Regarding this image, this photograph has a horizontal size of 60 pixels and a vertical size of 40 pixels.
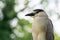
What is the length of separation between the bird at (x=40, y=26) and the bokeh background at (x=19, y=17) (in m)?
1.80

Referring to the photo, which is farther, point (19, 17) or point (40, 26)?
point (19, 17)

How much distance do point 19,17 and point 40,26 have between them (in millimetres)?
2224

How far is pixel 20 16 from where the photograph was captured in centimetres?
450

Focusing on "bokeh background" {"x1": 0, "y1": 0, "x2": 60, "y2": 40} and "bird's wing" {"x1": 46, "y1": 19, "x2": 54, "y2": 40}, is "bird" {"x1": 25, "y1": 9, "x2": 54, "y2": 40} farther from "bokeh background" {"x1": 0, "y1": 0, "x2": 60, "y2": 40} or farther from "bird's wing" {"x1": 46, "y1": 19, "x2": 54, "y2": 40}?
"bokeh background" {"x1": 0, "y1": 0, "x2": 60, "y2": 40}

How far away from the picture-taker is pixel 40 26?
2240 millimetres

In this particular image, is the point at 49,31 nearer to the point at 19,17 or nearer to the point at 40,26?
the point at 40,26

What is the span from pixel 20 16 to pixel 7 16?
222 millimetres

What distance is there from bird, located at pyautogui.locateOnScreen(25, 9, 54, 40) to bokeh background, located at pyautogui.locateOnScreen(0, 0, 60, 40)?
70.9 inches

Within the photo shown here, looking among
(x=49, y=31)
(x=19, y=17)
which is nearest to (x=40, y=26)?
(x=49, y=31)

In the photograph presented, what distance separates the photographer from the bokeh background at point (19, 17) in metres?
4.22

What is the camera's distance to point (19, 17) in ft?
14.6

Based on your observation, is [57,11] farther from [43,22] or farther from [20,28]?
[43,22]

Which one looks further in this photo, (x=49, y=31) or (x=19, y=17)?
(x=19, y=17)

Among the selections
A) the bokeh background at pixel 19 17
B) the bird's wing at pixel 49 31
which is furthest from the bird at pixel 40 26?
the bokeh background at pixel 19 17
